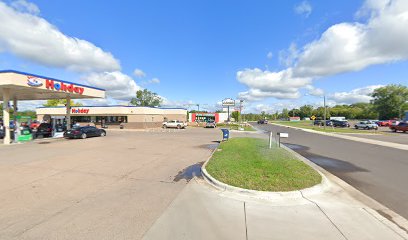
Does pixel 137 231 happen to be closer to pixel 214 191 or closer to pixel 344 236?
pixel 214 191

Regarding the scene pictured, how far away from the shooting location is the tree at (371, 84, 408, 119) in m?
73.5

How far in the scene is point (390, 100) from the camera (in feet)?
247

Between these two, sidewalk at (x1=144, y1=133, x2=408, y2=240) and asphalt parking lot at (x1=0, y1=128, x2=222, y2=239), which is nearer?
sidewalk at (x1=144, y1=133, x2=408, y2=240)

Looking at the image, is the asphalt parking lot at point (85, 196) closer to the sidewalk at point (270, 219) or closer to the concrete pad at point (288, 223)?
the sidewalk at point (270, 219)

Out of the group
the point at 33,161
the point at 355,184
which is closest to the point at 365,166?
the point at 355,184

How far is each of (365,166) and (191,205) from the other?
29.2 feet

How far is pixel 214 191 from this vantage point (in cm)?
607

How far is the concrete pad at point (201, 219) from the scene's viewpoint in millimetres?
3740

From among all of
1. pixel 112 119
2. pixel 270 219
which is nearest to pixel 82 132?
pixel 112 119

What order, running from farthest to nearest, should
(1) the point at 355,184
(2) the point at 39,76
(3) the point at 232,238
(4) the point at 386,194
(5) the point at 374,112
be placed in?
1. (5) the point at 374,112
2. (2) the point at 39,76
3. (1) the point at 355,184
4. (4) the point at 386,194
5. (3) the point at 232,238

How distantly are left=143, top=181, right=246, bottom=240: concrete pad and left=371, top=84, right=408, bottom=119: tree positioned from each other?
94.6 meters

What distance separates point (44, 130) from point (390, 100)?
330 ft

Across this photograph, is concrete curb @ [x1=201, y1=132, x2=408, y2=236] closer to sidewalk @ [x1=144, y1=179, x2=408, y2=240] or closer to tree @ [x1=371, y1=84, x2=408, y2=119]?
sidewalk @ [x1=144, y1=179, x2=408, y2=240]

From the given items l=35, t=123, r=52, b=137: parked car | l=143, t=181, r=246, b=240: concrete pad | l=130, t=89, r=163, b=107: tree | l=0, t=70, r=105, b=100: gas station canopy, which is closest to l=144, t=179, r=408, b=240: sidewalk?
l=143, t=181, r=246, b=240: concrete pad
